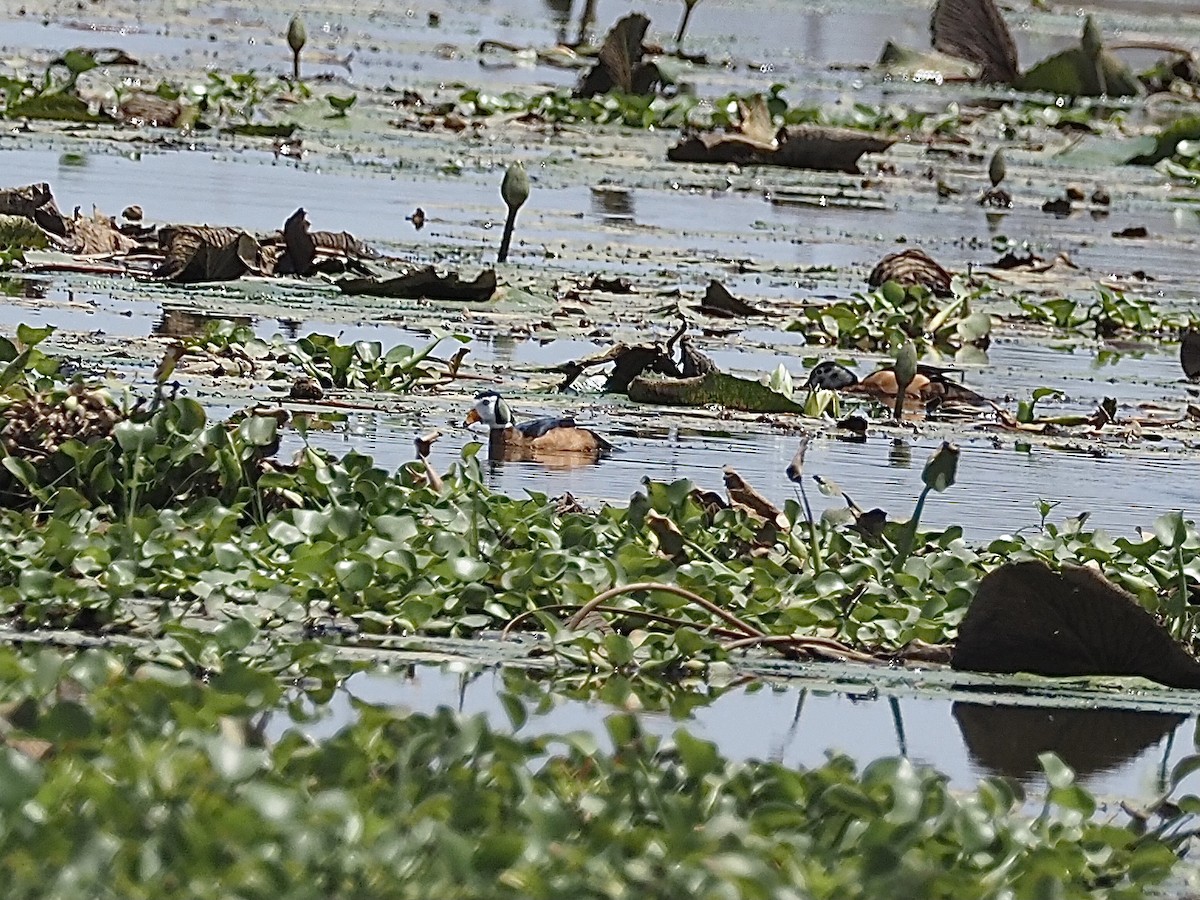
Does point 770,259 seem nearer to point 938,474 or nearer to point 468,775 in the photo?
point 938,474

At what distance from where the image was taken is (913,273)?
783 cm

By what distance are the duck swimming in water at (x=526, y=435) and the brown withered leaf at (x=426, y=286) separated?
175 centimetres

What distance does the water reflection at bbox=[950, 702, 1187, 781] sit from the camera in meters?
3.29

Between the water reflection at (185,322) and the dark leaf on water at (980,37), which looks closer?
the water reflection at (185,322)

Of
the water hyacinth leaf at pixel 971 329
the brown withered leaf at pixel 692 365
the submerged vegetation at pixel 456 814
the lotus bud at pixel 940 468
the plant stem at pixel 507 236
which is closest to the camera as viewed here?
the submerged vegetation at pixel 456 814

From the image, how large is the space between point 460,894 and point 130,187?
267 inches

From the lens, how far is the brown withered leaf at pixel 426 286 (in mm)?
6691

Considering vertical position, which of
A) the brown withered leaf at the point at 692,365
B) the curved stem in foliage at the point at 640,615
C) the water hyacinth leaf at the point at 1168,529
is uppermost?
the water hyacinth leaf at the point at 1168,529

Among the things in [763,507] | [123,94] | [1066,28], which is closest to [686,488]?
[763,507]

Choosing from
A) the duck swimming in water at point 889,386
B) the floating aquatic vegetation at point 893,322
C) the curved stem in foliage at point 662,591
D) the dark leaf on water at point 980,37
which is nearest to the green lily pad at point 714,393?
the duck swimming in water at point 889,386

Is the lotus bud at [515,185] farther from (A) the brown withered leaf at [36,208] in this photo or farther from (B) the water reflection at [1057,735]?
(B) the water reflection at [1057,735]

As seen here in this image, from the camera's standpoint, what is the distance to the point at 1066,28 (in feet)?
94.7

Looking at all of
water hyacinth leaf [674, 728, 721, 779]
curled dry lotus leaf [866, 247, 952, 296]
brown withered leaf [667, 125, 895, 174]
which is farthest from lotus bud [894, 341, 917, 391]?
brown withered leaf [667, 125, 895, 174]

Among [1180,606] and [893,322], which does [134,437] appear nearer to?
[1180,606]
